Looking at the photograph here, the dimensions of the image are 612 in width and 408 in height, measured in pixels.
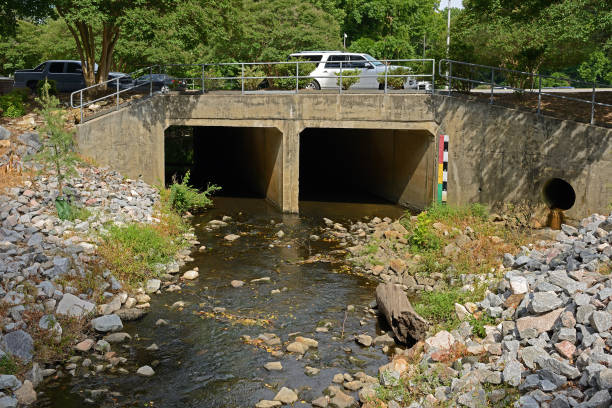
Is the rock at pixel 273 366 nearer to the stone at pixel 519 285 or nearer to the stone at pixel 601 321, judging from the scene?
the stone at pixel 519 285

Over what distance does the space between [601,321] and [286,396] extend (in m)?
4.82

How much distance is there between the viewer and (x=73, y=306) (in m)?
12.6

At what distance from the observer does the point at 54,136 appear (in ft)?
54.3

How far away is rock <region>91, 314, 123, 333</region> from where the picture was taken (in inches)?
491

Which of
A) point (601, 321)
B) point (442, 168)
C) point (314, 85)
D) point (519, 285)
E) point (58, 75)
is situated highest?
point (58, 75)

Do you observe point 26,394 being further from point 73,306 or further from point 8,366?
point 73,306

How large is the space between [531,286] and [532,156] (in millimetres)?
8382

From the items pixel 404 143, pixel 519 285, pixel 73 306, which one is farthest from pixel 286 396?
pixel 404 143

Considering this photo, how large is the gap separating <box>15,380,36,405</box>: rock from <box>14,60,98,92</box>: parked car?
20.6 m

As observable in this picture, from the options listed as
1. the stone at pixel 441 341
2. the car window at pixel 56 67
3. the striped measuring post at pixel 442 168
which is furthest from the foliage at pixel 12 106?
the stone at pixel 441 341

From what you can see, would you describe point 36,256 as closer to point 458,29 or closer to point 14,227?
point 14,227

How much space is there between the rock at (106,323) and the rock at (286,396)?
414cm

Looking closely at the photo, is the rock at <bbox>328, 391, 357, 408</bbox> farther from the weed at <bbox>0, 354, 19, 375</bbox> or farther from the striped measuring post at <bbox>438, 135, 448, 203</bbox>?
the striped measuring post at <bbox>438, 135, 448, 203</bbox>

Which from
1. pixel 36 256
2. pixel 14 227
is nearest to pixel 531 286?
pixel 36 256
